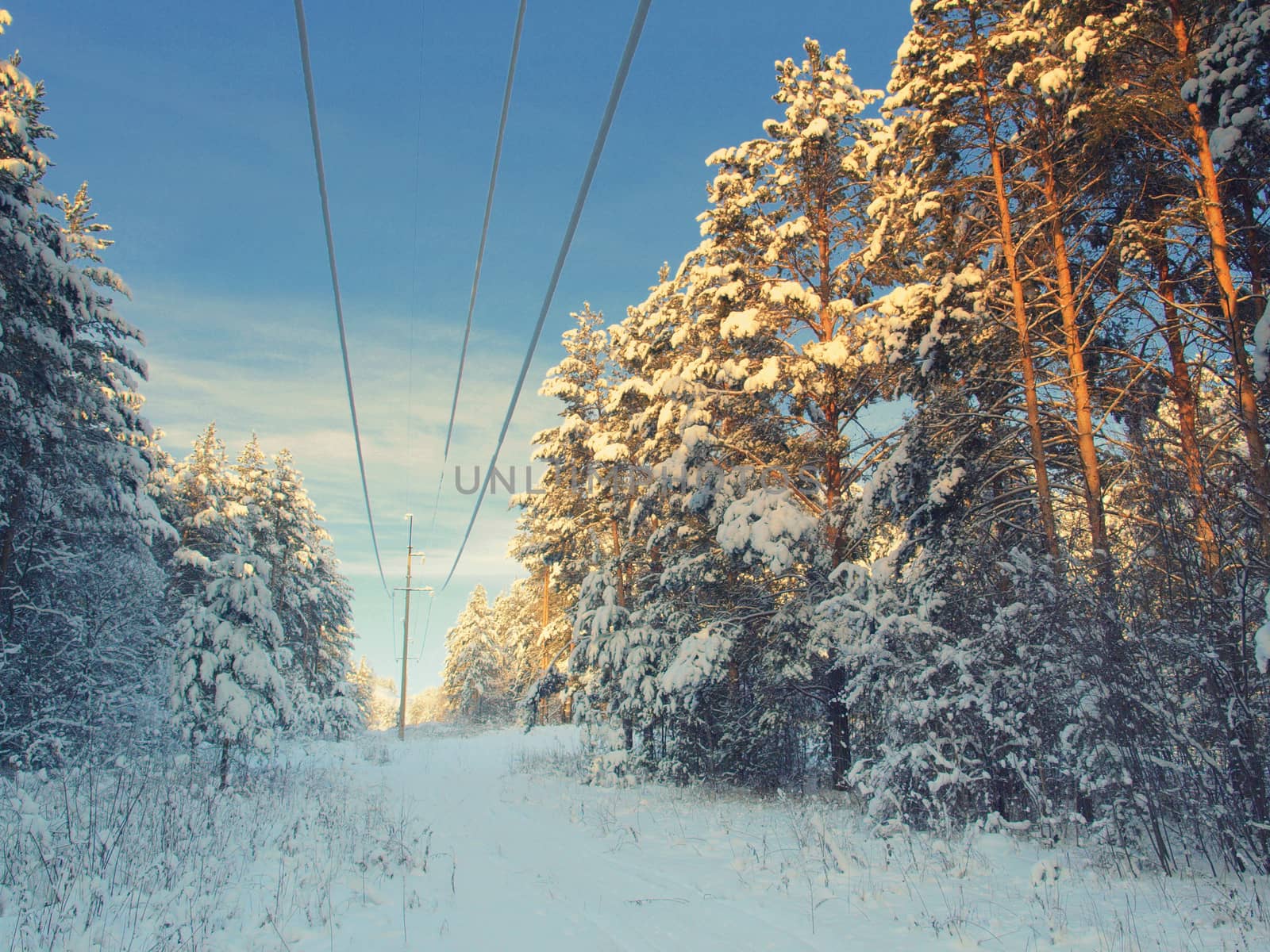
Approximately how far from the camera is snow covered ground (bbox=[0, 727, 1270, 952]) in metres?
4.70

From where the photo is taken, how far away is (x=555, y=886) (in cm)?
638

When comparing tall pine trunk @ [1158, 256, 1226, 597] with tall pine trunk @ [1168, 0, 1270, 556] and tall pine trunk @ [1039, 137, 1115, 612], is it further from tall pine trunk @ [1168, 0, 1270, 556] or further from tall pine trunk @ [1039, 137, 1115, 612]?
tall pine trunk @ [1039, 137, 1115, 612]

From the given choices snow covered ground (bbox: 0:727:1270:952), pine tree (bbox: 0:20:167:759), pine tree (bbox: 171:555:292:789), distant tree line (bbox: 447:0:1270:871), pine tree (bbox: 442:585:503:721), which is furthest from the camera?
pine tree (bbox: 442:585:503:721)

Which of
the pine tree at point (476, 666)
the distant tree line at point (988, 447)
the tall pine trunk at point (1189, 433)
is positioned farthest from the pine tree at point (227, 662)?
the pine tree at point (476, 666)

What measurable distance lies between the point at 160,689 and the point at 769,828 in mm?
16556

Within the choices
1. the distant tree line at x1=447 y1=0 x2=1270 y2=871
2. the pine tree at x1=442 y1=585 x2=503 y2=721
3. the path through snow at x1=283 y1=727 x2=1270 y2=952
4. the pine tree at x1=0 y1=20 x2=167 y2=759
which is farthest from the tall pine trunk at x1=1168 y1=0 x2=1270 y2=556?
the pine tree at x1=442 y1=585 x2=503 y2=721

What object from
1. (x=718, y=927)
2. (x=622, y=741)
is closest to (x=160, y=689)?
(x=622, y=741)

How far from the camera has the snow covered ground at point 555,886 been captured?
470 centimetres

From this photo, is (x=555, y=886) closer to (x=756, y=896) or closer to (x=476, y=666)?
(x=756, y=896)

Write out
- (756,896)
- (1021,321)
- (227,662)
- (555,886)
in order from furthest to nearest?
(227,662)
(1021,321)
(555,886)
(756,896)

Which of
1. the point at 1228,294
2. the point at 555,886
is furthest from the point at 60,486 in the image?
the point at 1228,294

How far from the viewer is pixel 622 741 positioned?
1535cm

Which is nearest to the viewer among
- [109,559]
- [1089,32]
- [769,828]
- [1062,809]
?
[1062,809]

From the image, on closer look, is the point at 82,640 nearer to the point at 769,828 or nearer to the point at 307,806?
the point at 307,806
